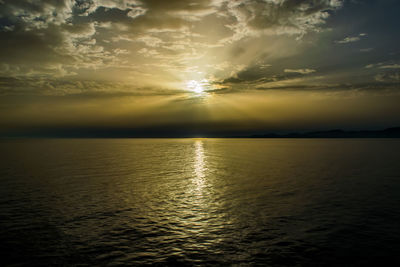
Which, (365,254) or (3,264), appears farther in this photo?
(365,254)

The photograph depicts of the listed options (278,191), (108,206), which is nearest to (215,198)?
(278,191)

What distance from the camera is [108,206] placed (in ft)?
72.0

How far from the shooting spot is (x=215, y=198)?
2517 cm

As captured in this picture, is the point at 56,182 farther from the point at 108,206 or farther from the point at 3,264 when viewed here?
the point at 3,264

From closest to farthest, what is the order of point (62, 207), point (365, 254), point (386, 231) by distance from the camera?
point (365, 254)
point (386, 231)
point (62, 207)

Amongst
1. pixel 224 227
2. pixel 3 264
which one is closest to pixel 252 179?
pixel 224 227

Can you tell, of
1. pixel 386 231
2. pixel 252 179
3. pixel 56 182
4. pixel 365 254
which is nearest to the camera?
pixel 365 254

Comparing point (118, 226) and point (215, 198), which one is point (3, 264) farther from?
point (215, 198)

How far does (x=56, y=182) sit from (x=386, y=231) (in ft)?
120

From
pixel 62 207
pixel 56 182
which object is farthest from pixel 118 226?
pixel 56 182

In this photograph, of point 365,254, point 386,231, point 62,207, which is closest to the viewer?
point 365,254

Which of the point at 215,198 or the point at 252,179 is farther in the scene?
the point at 252,179

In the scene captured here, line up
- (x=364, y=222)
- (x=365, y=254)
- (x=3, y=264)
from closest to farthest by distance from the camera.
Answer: (x=3, y=264) → (x=365, y=254) → (x=364, y=222)

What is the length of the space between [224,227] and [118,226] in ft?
24.4
